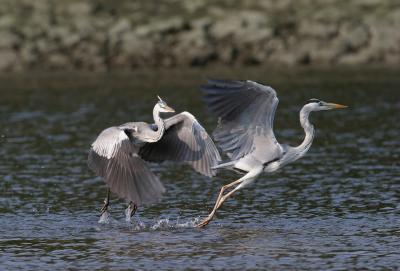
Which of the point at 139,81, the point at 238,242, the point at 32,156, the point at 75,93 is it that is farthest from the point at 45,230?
the point at 139,81

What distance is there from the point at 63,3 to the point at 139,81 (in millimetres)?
9545

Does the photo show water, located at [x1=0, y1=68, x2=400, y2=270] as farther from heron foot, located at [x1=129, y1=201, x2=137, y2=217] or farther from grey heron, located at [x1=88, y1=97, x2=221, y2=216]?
grey heron, located at [x1=88, y1=97, x2=221, y2=216]

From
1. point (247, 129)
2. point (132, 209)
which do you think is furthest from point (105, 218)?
point (247, 129)

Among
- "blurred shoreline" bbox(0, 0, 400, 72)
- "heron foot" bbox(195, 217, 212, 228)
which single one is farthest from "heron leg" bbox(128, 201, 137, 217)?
"blurred shoreline" bbox(0, 0, 400, 72)

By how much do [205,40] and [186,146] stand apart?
76.9 feet

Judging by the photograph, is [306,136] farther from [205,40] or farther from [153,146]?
[205,40]

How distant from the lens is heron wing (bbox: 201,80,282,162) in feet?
47.6

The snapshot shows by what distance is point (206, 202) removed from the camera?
1686 cm

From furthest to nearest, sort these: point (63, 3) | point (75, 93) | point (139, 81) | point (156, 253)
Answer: point (63, 3) → point (139, 81) → point (75, 93) → point (156, 253)

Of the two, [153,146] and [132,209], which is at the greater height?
[153,146]

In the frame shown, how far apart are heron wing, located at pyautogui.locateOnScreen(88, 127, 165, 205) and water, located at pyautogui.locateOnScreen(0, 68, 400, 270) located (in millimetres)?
722

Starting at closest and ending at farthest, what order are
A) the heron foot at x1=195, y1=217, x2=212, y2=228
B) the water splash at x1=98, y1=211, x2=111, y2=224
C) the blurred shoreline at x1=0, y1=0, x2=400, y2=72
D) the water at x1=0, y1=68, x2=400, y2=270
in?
the water at x1=0, y1=68, x2=400, y2=270, the heron foot at x1=195, y1=217, x2=212, y2=228, the water splash at x1=98, y1=211, x2=111, y2=224, the blurred shoreline at x1=0, y1=0, x2=400, y2=72

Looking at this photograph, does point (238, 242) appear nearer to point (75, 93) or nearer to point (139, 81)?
point (75, 93)

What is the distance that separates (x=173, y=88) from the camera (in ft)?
106
